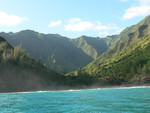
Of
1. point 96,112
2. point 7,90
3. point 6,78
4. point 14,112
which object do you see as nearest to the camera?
point 96,112

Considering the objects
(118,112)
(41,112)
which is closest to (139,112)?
(118,112)

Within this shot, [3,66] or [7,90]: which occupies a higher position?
[3,66]

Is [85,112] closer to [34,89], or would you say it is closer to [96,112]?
[96,112]

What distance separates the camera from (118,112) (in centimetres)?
3747

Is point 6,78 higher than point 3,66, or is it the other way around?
point 3,66

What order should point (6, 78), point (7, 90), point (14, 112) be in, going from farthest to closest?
point (6, 78), point (7, 90), point (14, 112)

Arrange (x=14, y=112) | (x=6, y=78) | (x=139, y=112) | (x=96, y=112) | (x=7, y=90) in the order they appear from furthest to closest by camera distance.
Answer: (x=6, y=78) → (x=7, y=90) → (x=14, y=112) → (x=96, y=112) → (x=139, y=112)

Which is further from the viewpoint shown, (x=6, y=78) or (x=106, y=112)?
(x=6, y=78)

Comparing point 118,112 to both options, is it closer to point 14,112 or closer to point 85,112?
point 85,112

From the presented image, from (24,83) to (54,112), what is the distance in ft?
525

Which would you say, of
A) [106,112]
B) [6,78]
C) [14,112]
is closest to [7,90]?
[6,78]

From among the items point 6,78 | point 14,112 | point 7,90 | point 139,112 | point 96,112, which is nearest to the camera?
point 139,112

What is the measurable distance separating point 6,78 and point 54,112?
157441mm

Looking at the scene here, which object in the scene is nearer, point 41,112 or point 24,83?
point 41,112
